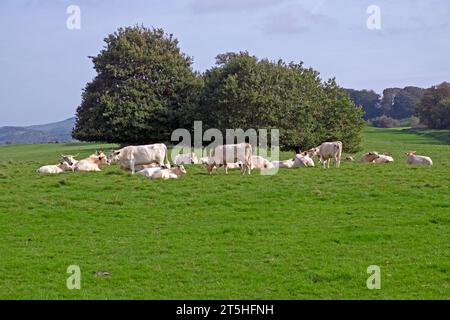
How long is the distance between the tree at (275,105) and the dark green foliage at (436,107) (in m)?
60.8

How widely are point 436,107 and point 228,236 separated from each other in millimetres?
98413

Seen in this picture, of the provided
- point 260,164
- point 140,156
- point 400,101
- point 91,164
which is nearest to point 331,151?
point 260,164

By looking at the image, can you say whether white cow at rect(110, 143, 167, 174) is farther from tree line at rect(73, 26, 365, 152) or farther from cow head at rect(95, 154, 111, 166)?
tree line at rect(73, 26, 365, 152)

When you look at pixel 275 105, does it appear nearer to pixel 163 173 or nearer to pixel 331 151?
pixel 331 151

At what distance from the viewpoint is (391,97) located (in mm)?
177125

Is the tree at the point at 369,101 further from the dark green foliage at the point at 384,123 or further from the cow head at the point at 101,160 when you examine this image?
the cow head at the point at 101,160

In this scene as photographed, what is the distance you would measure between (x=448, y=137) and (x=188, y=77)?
2098 inches

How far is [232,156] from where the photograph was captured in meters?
24.6

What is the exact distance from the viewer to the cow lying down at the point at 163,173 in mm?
22891

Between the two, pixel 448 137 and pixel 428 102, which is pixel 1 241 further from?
pixel 428 102

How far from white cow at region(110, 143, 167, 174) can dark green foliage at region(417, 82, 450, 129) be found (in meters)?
87.2

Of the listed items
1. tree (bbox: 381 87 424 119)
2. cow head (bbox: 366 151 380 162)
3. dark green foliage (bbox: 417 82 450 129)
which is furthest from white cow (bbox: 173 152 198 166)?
tree (bbox: 381 87 424 119)

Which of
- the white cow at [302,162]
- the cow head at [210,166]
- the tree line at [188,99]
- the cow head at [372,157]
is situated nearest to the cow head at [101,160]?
the cow head at [210,166]
